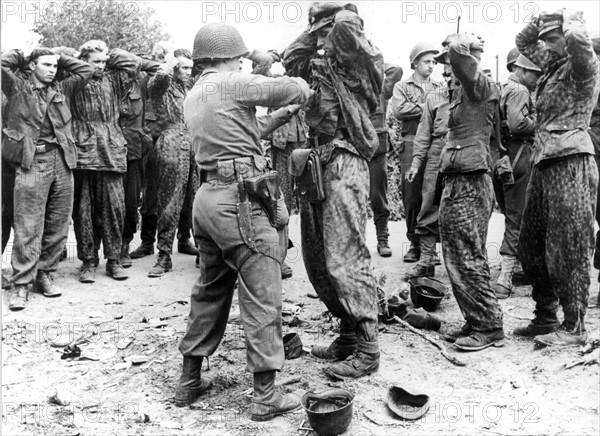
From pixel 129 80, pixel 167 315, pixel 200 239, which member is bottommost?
pixel 167 315

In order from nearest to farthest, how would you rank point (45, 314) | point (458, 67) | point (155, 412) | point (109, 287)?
point (155, 412) < point (458, 67) < point (45, 314) < point (109, 287)

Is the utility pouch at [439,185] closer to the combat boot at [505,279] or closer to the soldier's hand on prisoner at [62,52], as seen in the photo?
the combat boot at [505,279]

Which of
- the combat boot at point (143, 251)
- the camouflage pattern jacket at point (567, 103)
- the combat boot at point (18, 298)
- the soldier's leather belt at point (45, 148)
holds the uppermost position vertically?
the camouflage pattern jacket at point (567, 103)

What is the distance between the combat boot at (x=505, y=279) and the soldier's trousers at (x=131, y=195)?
14.3 ft

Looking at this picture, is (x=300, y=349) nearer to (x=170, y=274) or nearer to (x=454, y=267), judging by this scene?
(x=454, y=267)

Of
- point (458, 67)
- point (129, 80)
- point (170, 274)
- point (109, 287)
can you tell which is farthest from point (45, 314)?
point (458, 67)

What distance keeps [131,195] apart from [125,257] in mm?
848

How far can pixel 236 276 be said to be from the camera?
4707 millimetres

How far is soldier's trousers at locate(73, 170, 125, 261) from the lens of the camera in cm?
758

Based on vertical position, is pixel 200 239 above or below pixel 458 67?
below

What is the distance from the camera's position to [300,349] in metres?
5.55

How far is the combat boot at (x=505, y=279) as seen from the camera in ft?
23.0

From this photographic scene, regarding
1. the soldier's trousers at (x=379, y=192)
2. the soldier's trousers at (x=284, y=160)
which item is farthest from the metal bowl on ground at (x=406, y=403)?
the soldier's trousers at (x=379, y=192)

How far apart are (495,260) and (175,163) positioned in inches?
163
